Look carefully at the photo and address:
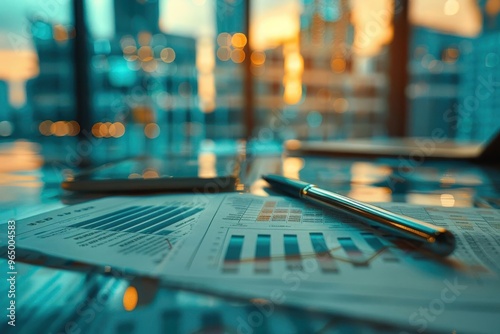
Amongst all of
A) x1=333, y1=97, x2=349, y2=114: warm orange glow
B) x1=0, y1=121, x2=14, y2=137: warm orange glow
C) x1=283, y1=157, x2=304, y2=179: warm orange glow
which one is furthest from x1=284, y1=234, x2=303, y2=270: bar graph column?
x1=333, y1=97, x2=349, y2=114: warm orange glow

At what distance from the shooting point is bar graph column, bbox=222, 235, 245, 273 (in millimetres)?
247

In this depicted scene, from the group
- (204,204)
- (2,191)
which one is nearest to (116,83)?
(2,191)

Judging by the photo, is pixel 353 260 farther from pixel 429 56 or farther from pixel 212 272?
pixel 429 56

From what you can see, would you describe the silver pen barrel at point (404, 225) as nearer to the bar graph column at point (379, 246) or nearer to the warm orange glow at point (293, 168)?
the bar graph column at point (379, 246)

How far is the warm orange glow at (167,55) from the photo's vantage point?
2.42 m

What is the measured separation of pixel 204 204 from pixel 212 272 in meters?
0.23

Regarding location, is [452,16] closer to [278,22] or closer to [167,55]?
[278,22]

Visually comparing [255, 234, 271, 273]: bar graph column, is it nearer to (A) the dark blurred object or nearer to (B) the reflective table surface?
(B) the reflective table surface

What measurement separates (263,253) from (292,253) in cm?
2

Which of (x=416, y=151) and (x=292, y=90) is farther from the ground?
(x=292, y=90)

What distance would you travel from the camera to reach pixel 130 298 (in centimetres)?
22

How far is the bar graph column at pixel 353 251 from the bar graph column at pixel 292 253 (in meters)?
0.03

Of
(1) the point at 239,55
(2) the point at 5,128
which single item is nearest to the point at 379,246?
(2) the point at 5,128

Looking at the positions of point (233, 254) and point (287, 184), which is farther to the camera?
point (287, 184)
